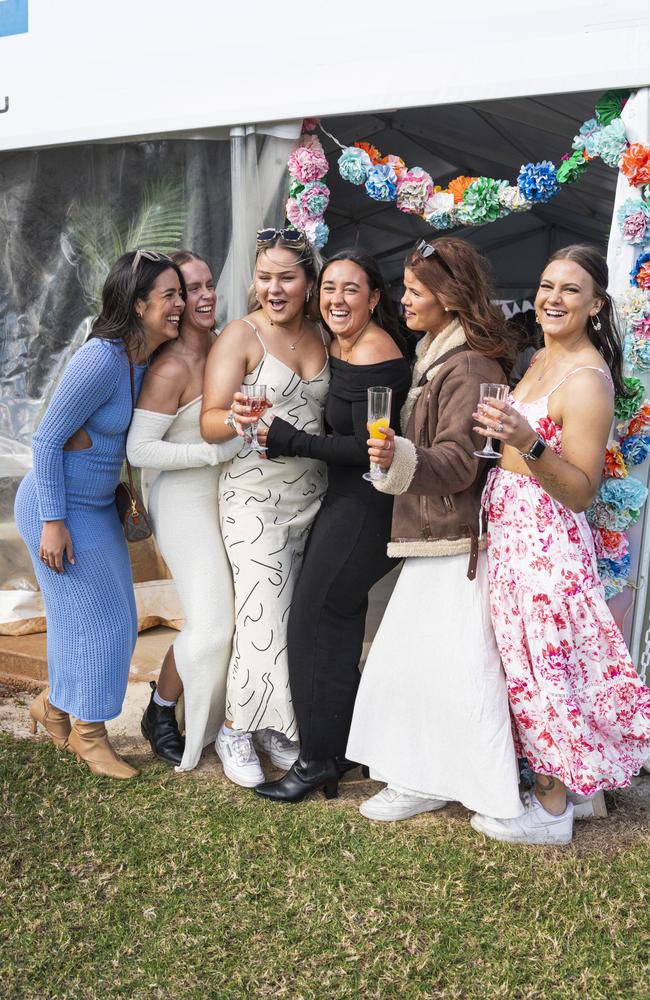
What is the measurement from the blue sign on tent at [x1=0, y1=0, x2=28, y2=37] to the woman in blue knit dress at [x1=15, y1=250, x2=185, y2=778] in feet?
7.31

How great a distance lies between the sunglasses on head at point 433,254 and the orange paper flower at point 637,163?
A: 87cm

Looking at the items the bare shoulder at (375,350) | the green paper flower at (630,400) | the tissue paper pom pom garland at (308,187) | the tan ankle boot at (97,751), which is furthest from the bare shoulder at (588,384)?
the tan ankle boot at (97,751)

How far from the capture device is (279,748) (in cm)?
378

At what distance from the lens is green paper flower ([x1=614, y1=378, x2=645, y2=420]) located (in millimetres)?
3430

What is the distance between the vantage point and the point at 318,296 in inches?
136

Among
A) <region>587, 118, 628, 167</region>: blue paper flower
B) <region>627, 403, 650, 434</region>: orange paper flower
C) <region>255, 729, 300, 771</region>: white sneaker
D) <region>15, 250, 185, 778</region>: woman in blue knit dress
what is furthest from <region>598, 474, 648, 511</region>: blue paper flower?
<region>15, 250, 185, 778</region>: woman in blue knit dress

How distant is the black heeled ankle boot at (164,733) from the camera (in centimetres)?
379

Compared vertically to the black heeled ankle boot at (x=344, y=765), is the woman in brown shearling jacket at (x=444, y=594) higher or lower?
higher

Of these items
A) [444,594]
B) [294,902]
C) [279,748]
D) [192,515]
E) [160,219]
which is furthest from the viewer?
[160,219]

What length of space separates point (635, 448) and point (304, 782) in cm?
179

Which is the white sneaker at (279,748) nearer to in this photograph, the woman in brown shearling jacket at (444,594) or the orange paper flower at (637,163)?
the woman in brown shearling jacket at (444,594)

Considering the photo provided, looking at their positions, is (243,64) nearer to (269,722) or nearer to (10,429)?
(10,429)

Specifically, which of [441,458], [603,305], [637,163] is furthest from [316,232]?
[441,458]

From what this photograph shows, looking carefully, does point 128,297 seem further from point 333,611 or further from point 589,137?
point 589,137
